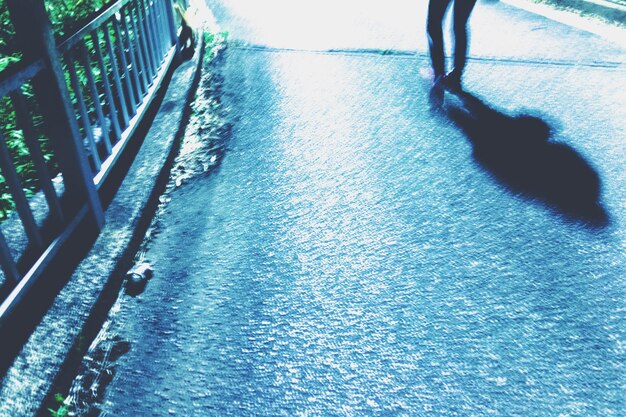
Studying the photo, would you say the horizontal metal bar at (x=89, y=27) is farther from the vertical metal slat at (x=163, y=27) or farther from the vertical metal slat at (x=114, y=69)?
the vertical metal slat at (x=163, y=27)

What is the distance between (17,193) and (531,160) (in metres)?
3.35

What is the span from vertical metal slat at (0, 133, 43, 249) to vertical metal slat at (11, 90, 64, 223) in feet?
0.47

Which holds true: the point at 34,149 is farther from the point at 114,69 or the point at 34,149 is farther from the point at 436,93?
the point at 436,93

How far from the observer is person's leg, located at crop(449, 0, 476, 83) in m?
4.39

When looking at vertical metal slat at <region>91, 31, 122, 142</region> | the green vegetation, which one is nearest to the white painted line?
vertical metal slat at <region>91, 31, 122, 142</region>

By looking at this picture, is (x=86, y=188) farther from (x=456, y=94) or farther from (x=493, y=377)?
(x=456, y=94)

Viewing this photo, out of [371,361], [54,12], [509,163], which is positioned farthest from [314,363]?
[54,12]

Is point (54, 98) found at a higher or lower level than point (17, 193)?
higher

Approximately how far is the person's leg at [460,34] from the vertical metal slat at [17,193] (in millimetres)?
3888

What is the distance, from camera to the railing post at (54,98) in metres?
2.28

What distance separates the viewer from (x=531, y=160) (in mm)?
3557

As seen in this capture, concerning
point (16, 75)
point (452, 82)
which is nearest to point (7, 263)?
point (16, 75)

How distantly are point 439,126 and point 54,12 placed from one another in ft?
13.8

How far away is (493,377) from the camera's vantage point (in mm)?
2076
